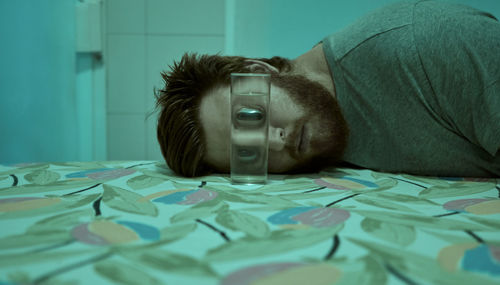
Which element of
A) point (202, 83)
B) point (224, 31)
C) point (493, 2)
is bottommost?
point (202, 83)

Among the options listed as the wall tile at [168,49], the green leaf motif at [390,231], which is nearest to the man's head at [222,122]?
the green leaf motif at [390,231]

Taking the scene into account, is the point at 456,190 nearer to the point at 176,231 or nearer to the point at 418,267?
the point at 418,267

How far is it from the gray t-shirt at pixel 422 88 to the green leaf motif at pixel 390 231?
0.50 meters

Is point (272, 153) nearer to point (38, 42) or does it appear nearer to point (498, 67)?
point (498, 67)

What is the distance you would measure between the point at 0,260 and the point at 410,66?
0.90m

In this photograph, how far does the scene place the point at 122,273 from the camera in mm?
349

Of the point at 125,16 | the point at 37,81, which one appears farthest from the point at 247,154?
the point at 125,16

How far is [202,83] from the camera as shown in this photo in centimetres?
94

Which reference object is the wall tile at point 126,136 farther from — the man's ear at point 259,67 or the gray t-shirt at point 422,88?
the gray t-shirt at point 422,88

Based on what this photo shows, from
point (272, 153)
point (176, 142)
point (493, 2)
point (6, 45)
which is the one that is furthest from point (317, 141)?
point (493, 2)

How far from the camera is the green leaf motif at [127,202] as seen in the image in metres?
0.55

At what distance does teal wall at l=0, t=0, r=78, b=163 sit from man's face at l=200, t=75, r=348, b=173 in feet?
2.25

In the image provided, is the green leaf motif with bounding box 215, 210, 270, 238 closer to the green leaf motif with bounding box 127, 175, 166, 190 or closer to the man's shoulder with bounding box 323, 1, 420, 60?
the green leaf motif with bounding box 127, 175, 166, 190

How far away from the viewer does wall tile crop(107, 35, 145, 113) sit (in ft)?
5.80
